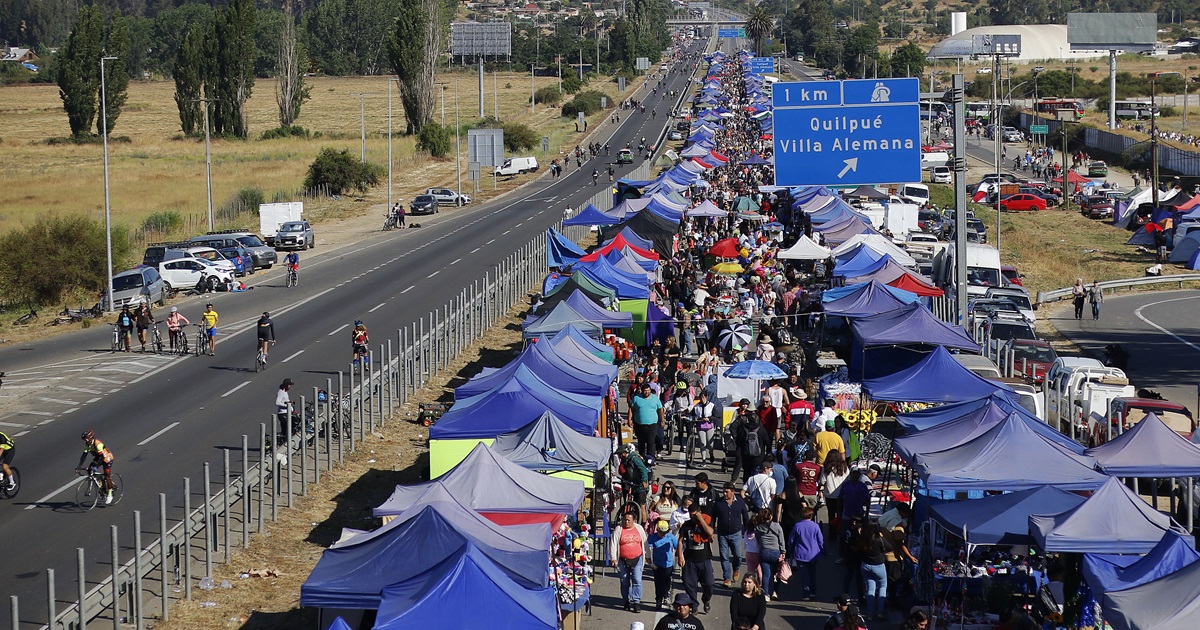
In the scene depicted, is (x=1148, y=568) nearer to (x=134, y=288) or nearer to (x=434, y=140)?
(x=134, y=288)

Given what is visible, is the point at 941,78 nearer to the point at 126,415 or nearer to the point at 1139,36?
the point at 1139,36

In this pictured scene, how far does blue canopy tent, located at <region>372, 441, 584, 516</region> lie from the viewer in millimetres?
15398

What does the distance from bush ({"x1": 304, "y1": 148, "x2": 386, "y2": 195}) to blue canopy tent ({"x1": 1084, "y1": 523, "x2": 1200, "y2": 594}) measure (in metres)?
67.6

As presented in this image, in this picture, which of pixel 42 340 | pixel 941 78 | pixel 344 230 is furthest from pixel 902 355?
pixel 941 78

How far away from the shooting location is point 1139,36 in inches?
4936

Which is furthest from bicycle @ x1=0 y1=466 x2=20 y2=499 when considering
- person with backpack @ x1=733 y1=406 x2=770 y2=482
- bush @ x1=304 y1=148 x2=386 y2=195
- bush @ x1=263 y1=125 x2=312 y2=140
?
bush @ x1=263 y1=125 x2=312 y2=140

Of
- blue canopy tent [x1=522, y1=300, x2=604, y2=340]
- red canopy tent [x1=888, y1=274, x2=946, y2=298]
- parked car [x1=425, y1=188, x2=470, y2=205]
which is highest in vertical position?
parked car [x1=425, y1=188, x2=470, y2=205]

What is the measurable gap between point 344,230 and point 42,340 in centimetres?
2816

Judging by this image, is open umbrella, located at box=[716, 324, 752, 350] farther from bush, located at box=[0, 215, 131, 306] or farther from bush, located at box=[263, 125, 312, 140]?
bush, located at box=[263, 125, 312, 140]

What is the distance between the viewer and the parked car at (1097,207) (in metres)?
71.4

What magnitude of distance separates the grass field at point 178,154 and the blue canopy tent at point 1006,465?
52535 mm

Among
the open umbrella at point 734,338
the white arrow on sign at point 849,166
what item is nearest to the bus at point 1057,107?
the white arrow on sign at point 849,166

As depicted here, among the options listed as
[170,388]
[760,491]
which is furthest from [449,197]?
[760,491]

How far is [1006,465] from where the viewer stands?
16281mm
